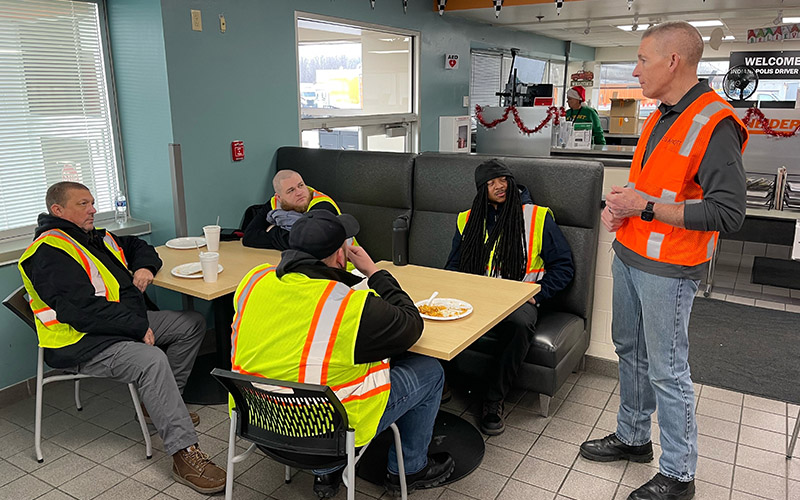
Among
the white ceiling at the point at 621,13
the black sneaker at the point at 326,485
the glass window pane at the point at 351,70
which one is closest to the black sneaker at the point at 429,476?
the black sneaker at the point at 326,485

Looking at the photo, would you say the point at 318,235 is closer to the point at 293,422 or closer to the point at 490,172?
the point at 293,422

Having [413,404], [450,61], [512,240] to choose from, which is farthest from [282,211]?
[450,61]

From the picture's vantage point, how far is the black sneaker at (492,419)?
2787 mm

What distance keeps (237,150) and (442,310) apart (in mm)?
2288

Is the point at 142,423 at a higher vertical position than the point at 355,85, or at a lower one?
lower

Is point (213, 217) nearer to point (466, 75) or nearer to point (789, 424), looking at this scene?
point (789, 424)

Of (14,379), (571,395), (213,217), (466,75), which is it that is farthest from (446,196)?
(466,75)

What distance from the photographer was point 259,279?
5.77 feet

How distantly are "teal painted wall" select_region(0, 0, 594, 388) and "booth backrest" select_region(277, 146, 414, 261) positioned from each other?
45 cm

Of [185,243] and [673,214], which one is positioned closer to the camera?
[673,214]

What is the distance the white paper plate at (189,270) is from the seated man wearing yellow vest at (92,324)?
0.26 metres

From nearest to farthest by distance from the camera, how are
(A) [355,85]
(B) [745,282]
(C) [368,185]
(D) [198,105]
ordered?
1. (D) [198,105]
2. (C) [368,185]
3. (B) [745,282]
4. (A) [355,85]

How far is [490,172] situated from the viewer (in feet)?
9.70

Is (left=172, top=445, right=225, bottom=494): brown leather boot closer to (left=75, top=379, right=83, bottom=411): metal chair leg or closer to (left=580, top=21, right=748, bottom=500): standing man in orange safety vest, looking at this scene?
(left=75, top=379, right=83, bottom=411): metal chair leg
